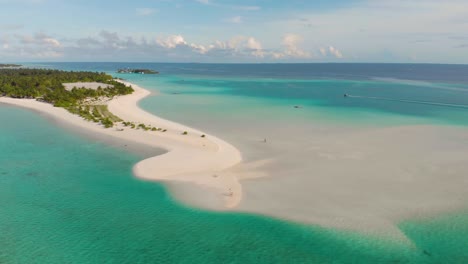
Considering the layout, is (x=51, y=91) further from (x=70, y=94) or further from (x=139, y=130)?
(x=139, y=130)

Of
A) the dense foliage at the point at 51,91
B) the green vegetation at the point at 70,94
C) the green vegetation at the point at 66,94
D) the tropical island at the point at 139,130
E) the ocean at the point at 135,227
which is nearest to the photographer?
the ocean at the point at 135,227

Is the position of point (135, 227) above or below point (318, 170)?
below

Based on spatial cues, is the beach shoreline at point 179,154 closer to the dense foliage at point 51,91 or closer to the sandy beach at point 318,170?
the sandy beach at point 318,170

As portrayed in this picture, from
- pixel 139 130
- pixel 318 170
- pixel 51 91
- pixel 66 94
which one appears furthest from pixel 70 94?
pixel 318 170

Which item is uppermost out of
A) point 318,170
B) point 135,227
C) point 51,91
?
point 51,91

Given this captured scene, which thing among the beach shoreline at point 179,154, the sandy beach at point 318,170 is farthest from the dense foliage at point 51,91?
the sandy beach at point 318,170

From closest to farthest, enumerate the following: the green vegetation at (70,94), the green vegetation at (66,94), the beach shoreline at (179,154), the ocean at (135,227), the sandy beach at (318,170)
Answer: the ocean at (135,227), the sandy beach at (318,170), the beach shoreline at (179,154), the green vegetation at (70,94), the green vegetation at (66,94)

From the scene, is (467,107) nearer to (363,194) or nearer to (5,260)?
(363,194)

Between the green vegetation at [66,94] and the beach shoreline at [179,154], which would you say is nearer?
the beach shoreline at [179,154]

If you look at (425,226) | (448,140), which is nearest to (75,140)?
(425,226)
